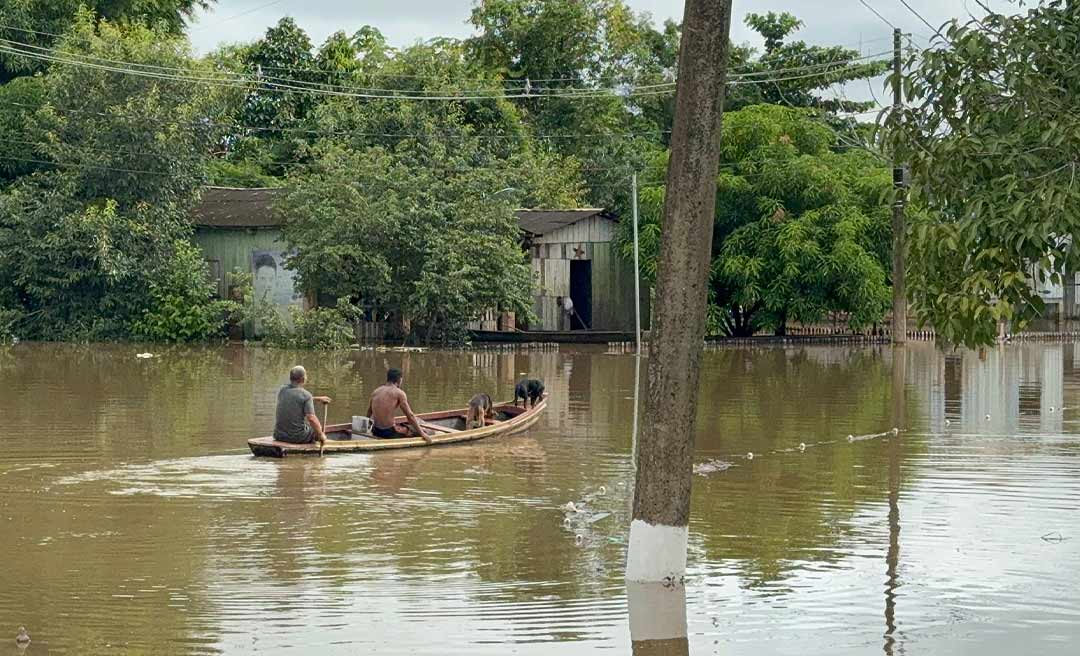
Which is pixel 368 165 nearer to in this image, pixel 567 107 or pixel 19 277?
pixel 19 277

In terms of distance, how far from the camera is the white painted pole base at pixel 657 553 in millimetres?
10102

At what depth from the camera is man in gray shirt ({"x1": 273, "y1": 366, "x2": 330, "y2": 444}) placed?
17.8 m

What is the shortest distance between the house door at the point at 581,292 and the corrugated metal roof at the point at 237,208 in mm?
9560

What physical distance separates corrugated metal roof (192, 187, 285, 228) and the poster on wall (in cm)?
102

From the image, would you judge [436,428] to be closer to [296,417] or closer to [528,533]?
[296,417]

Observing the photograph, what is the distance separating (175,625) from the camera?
31.7 feet

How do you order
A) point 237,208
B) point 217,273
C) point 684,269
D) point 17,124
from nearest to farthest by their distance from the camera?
point 684,269 → point 17,124 → point 217,273 → point 237,208

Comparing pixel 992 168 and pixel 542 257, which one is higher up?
pixel 542 257

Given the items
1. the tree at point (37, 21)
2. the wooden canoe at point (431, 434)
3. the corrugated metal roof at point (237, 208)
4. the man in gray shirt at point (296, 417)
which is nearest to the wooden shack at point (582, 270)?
the corrugated metal roof at point (237, 208)

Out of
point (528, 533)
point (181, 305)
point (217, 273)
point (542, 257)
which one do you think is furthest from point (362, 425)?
point (217, 273)

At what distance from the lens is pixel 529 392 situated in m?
22.5

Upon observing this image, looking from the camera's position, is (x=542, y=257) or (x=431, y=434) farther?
(x=542, y=257)

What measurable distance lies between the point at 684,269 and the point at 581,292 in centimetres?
3677

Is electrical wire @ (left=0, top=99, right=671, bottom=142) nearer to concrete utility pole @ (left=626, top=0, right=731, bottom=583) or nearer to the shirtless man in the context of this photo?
the shirtless man
